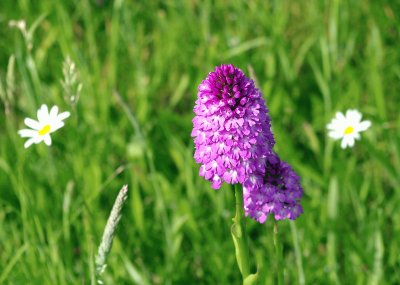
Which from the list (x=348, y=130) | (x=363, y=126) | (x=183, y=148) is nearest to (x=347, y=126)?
(x=348, y=130)

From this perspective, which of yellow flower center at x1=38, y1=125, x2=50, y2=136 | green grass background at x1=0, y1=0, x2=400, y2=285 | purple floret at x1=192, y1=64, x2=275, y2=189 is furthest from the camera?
green grass background at x1=0, y1=0, x2=400, y2=285

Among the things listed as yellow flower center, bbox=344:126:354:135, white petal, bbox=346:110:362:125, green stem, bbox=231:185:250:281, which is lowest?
green stem, bbox=231:185:250:281

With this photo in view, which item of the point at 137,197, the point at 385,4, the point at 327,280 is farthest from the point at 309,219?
the point at 385,4

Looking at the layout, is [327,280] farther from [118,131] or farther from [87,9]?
[87,9]

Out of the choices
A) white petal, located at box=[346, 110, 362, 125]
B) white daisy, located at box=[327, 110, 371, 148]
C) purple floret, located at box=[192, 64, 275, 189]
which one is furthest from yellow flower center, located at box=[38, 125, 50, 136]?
white petal, located at box=[346, 110, 362, 125]

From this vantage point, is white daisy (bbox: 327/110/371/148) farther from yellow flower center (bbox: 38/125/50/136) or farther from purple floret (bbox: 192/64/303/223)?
yellow flower center (bbox: 38/125/50/136)

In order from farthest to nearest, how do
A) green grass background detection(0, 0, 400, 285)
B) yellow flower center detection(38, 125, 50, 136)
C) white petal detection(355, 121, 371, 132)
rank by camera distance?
green grass background detection(0, 0, 400, 285) < white petal detection(355, 121, 371, 132) < yellow flower center detection(38, 125, 50, 136)

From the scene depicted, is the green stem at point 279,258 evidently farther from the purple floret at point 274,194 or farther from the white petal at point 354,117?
the white petal at point 354,117
